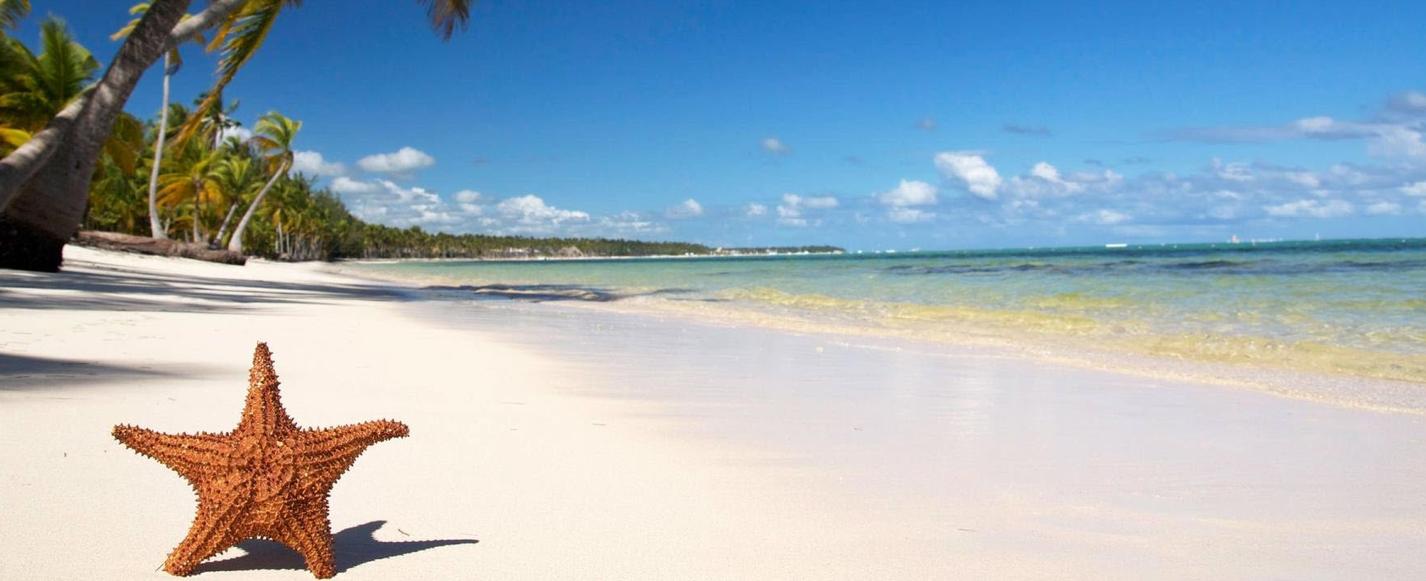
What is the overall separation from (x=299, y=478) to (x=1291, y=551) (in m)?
3.04

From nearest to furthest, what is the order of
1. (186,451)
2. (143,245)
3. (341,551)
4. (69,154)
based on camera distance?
(186,451) < (341,551) < (69,154) < (143,245)

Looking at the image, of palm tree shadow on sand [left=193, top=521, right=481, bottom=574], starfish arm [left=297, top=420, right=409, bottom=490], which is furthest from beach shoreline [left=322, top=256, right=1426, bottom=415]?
starfish arm [left=297, top=420, right=409, bottom=490]

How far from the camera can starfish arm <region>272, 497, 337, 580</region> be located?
7.79 ft

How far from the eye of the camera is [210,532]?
2.31m

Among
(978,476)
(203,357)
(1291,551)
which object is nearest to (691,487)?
(978,476)

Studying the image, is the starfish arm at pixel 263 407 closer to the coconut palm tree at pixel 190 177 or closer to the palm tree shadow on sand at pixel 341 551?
the palm tree shadow on sand at pixel 341 551

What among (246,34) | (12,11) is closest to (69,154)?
(246,34)

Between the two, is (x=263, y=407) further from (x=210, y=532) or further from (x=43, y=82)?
(x=43, y=82)

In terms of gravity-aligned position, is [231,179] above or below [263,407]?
above

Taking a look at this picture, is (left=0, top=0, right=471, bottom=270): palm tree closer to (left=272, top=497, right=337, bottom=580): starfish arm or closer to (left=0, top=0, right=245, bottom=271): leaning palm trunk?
(left=0, top=0, right=245, bottom=271): leaning palm trunk

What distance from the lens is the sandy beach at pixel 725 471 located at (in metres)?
2.85

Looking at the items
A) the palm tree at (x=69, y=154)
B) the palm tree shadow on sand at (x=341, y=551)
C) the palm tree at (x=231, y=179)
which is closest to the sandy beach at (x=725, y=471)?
the palm tree shadow on sand at (x=341, y=551)

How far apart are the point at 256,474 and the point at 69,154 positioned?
1407 cm

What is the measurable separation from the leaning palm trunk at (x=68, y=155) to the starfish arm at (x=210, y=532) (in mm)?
12211
